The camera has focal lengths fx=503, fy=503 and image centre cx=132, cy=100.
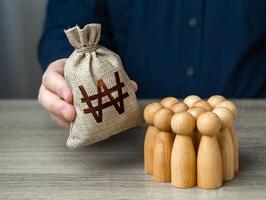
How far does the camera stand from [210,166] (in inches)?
23.5

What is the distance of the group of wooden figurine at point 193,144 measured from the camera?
586mm

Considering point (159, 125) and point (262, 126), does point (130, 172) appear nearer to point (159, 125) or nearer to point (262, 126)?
point (159, 125)

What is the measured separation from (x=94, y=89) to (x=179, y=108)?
107 mm

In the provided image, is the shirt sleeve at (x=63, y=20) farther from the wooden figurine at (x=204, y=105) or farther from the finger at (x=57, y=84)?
the wooden figurine at (x=204, y=105)

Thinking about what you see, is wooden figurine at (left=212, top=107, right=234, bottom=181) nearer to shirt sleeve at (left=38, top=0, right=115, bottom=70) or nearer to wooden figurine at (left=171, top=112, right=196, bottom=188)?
wooden figurine at (left=171, top=112, right=196, bottom=188)

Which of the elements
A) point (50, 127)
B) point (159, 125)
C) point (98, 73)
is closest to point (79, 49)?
point (98, 73)

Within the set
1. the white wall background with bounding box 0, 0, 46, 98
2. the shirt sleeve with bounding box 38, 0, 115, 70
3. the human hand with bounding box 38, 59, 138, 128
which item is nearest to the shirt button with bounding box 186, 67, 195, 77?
the shirt sleeve with bounding box 38, 0, 115, 70

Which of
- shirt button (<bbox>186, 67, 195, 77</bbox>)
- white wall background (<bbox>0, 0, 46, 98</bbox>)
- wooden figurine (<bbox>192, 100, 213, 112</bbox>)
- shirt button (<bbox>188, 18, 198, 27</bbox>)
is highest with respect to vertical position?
wooden figurine (<bbox>192, 100, 213, 112</bbox>)

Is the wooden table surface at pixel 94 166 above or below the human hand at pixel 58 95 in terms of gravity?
below

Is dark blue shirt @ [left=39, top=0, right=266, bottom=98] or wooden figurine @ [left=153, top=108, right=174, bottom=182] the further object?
dark blue shirt @ [left=39, top=0, right=266, bottom=98]

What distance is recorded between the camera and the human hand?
2.16 feet

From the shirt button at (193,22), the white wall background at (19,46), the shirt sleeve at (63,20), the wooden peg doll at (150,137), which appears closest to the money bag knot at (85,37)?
the wooden peg doll at (150,137)

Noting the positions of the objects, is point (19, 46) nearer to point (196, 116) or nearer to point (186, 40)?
point (186, 40)

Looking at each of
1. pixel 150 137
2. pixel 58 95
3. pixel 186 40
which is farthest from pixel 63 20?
pixel 150 137
